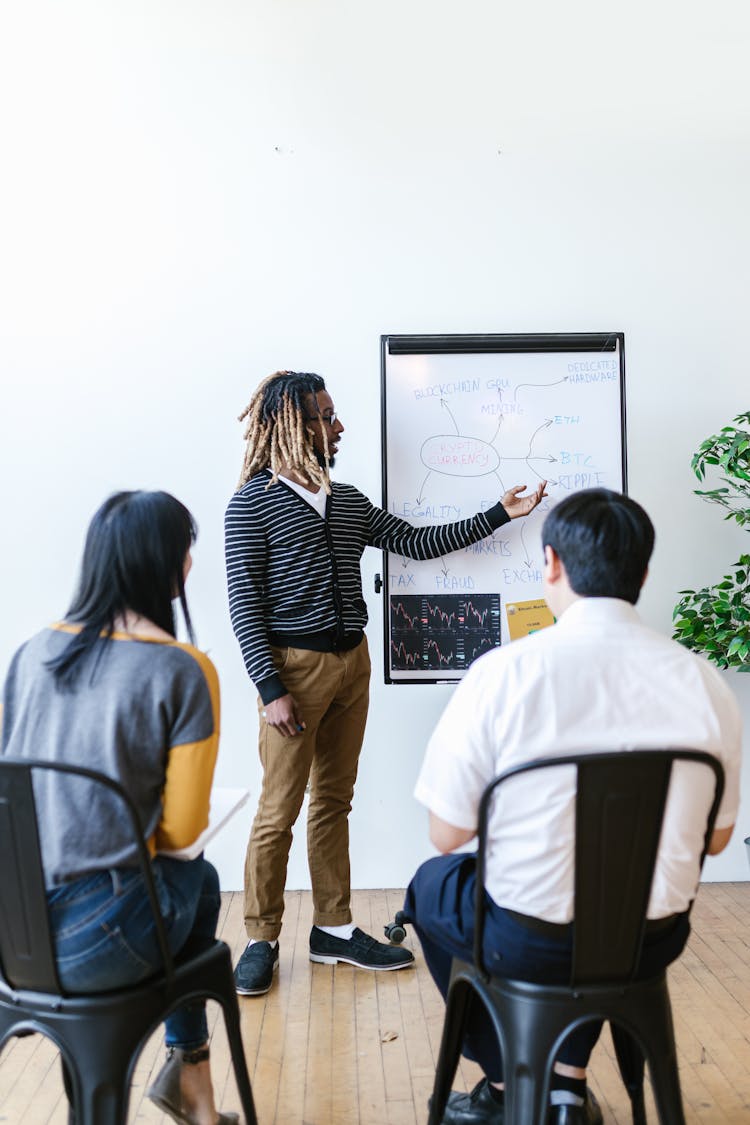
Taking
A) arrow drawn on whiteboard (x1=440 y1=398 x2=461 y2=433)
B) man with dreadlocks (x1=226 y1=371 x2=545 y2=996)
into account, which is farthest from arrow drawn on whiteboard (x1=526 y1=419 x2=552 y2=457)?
man with dreadlocks (x1=226 y1=371 x2=545 y2=996)

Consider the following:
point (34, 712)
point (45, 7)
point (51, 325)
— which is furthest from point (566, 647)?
point (45, 7)

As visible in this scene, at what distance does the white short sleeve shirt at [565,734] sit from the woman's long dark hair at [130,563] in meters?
0.50

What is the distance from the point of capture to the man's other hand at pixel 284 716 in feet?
8.73

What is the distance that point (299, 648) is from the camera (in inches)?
108

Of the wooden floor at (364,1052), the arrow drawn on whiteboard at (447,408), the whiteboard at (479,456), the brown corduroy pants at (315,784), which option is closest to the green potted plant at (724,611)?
the whiteboard at (479,456)

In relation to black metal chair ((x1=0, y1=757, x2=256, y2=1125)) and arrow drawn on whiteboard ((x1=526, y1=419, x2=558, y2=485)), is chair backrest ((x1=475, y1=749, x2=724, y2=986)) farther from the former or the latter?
arrow drawn on whiteboard ((x1=526, y1=419, x2=558, y2=485))

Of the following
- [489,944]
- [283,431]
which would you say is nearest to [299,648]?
[283,431]

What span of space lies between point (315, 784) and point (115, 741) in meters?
1.50

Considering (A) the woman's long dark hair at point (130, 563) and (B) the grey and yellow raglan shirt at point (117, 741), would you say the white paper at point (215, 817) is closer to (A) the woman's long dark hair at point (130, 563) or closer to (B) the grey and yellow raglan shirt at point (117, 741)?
(B) the grey and yellow raglan shirt at point (117, 741)

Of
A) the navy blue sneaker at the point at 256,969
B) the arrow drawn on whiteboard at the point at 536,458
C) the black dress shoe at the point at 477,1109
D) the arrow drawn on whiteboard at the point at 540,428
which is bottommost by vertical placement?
the navy blue sneaker at the point at 256,969

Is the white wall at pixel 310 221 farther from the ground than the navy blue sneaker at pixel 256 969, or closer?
farther from the ground

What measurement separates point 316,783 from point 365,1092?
3.09ft

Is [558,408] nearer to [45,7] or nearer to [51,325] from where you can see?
[51,325]

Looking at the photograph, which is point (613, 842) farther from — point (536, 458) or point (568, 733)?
point (536, 458)
